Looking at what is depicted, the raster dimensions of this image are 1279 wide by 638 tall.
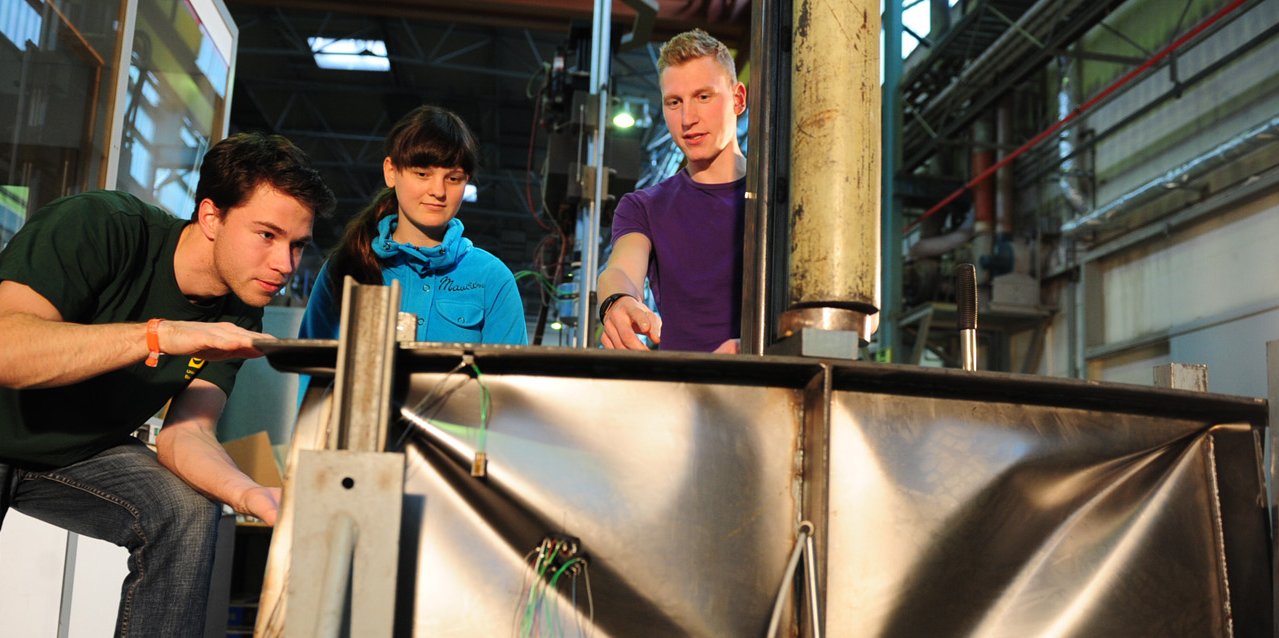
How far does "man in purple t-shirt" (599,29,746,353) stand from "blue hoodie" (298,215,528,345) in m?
0.25

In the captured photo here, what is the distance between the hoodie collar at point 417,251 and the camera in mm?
1831

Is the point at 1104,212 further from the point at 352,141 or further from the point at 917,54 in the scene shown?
the point at 352,141

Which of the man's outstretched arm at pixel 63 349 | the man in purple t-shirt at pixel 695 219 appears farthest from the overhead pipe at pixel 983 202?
the man's outstretched arm at pixel 63 349

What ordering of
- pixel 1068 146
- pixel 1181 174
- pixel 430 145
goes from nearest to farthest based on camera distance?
pixel 430 145, pixel 1181 174, pixel 1068 146

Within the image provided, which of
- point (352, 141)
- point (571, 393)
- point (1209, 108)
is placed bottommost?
point (571, 393)

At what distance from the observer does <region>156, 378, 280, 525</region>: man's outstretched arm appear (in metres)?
1.51

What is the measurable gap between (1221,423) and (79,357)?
153 centimetres

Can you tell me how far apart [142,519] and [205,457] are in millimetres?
141

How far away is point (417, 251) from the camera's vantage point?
71.9 inches

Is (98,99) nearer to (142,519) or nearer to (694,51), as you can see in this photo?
(142,519)

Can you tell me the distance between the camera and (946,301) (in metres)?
9.31

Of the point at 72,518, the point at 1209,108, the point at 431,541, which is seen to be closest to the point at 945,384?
the point at 431,541

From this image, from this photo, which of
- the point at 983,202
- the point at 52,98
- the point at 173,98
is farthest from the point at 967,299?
the point at 983,202

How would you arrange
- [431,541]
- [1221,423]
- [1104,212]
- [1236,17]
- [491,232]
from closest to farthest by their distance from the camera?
[431,541]
[1221,423]
[1236,17]
[1104,212]
[491,232]
